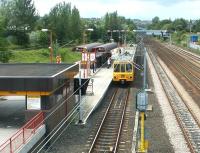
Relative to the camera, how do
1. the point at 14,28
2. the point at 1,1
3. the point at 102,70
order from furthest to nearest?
1. the point at 1,1
2. the point at 14,28
3. the point at 102,70

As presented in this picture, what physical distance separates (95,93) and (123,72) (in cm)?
631

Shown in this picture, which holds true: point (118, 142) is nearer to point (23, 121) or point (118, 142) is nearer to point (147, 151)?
point (147, 151)

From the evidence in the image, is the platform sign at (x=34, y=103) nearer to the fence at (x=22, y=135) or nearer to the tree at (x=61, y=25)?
the fence at (x=22, y=135)

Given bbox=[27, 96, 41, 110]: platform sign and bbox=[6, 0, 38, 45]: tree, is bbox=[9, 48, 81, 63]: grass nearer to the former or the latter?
bbox=[6, 0, 38, 45]: tree

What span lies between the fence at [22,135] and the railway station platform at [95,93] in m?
5.03

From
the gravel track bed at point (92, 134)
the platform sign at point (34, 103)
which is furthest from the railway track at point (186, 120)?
the platform sign at point (34, 103)

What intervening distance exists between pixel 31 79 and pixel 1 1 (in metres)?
103

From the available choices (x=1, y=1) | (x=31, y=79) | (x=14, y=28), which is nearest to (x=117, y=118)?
(x=31, y=79)

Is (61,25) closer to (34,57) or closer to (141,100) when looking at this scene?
(34,57)

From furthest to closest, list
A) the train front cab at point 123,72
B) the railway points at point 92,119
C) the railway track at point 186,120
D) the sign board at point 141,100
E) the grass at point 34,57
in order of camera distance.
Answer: the grass at point 34,57 < the train front cab at point 123,72 < the railway track at point 186,120 < the railway points at point 92,119 < the sign board at point 141,100

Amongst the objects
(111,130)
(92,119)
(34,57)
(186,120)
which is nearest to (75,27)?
(34,57)

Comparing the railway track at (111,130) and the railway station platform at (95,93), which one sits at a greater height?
the railway station platform at (95,93)

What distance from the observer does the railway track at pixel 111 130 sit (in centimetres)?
2048

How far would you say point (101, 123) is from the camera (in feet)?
82.2
